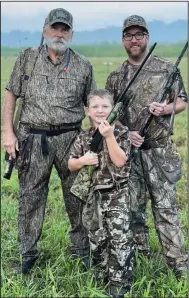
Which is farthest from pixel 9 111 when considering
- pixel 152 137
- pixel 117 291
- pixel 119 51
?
pixel 119 51

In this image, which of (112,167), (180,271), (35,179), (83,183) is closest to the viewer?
(112,167)

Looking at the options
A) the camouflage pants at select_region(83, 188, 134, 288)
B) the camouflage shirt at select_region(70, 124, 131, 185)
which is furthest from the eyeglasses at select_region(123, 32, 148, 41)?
the camouflage pants at select_region(83, 188, 134, 288)

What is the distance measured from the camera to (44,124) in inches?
187

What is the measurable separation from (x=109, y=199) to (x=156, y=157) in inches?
27.5

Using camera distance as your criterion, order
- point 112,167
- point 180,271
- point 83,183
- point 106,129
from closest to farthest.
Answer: point 106,129
point 112,167
point 83,183
point 180,271

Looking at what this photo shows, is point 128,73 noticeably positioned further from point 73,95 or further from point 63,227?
point 63,227

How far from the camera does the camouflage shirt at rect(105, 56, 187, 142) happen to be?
4.61m

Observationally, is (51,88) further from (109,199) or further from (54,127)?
(109,199)

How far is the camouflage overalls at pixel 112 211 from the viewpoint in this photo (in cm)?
425

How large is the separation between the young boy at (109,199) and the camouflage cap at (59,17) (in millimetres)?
789

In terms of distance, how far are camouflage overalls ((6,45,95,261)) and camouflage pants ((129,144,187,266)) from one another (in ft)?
2.09

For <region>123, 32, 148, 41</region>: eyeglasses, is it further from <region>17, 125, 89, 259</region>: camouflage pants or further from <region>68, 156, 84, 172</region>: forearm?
<region>68, 156, 84, 172</region>: forearm

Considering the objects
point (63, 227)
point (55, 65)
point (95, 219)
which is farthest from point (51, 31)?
point (63, 227)

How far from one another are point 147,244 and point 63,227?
1.02m
